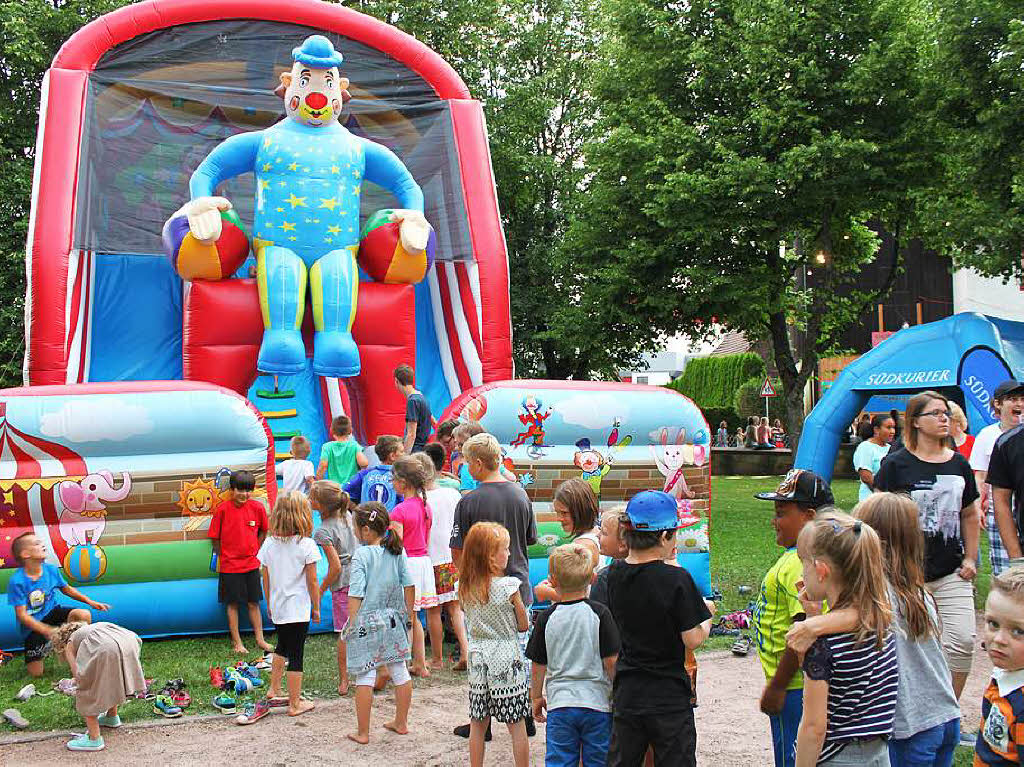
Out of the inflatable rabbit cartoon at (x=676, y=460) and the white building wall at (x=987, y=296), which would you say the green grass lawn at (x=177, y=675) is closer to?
the inflatable rabbit cartoon at (x=676, y=460)

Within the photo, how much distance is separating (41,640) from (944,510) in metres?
4.20

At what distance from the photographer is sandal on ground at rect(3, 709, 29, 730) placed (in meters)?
4.36

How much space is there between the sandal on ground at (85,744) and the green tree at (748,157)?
988 centimetres

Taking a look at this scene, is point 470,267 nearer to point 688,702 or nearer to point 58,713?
point 58,713

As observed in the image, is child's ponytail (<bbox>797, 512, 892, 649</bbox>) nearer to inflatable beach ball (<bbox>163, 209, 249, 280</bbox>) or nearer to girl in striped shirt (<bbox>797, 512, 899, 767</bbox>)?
girl in striped shirt (<bbox>797, 512, 899, 767</bbox>)

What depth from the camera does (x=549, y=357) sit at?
18250 mm

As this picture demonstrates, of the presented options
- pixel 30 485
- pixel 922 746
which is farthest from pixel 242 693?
pixel 922 746

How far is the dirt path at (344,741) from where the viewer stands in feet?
13.0

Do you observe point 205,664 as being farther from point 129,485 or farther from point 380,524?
point 380,524

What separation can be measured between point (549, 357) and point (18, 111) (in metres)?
9.23

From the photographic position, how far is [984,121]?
1045 centimetres

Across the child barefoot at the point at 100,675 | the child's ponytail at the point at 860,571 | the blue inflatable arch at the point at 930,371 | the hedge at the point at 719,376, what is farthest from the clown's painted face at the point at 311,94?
the hedge at the point at 719,376

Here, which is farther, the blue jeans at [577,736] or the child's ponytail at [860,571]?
the blue jeans at [577,736]

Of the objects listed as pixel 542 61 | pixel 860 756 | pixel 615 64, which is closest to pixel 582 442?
pixel 860 756
